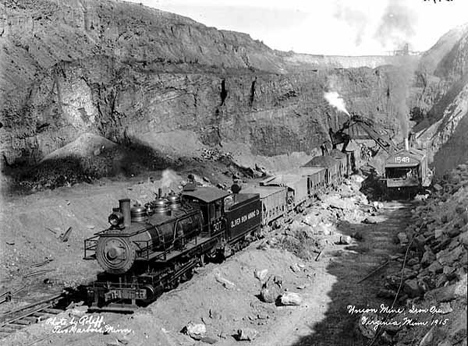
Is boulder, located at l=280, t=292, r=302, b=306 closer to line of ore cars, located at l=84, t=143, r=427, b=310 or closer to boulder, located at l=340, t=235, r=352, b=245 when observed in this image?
line of ore cars, located at l=84, t=143, r=427, b=310

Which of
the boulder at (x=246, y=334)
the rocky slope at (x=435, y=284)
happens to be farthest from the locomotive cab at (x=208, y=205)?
the rocky slope at (x=435, y=284)

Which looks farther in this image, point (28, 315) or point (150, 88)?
point (150, 88)

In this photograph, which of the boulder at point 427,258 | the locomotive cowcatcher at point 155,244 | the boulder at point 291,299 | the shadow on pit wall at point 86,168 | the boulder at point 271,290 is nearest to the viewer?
the locomotive cowcatcher at point 155,244

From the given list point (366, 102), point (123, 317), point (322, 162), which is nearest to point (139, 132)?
point (322, 162)

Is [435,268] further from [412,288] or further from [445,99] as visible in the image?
[445,99]

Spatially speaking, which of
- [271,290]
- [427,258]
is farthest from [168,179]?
[427,258]

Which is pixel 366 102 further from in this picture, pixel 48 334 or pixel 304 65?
pixel 48 334

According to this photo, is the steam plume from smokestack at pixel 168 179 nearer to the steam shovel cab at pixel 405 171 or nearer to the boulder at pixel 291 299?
the steam shovel cab at pixel 405 171
